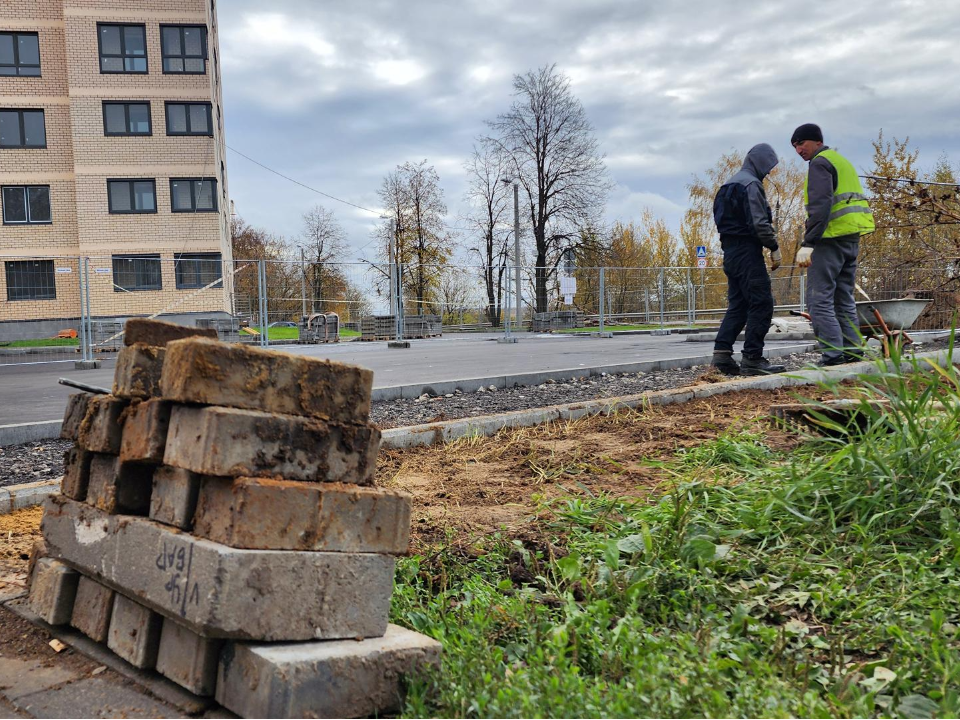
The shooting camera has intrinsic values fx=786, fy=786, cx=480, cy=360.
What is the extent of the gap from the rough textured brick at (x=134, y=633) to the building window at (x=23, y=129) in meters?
34.6

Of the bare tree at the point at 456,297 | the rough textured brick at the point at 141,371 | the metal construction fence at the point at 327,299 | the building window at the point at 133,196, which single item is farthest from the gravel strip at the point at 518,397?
the building window at the point at 133,196

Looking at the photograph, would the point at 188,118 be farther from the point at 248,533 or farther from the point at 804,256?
the point at 248,533

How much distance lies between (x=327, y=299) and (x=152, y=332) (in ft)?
73.7

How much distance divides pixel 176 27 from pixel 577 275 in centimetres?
1875

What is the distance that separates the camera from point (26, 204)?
102 feet

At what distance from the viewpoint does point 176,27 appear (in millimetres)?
31078

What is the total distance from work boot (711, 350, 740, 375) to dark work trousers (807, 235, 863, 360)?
2.80 ft

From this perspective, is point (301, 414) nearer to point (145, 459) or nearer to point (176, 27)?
point (145, 459)

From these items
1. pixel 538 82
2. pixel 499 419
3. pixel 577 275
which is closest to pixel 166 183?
pixel 577 275

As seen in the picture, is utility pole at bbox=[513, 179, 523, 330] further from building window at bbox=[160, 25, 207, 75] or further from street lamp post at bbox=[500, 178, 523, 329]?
building window at bbox=[160, 25, 207, 75]

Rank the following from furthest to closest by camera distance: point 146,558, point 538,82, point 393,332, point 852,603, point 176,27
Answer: point 538,82, point 176,27, point 393,332, point 852,603, point 146,558

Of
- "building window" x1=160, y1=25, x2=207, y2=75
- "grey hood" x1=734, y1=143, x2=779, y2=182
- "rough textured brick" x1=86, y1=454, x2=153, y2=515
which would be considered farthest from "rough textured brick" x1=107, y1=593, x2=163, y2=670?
"building window" x1=160, y1=25, x2=207, y2=75

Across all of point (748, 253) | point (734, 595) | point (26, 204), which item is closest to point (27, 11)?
point (26, 204)

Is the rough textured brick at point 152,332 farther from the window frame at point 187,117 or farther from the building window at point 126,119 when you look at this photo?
the building window at point 126,119
